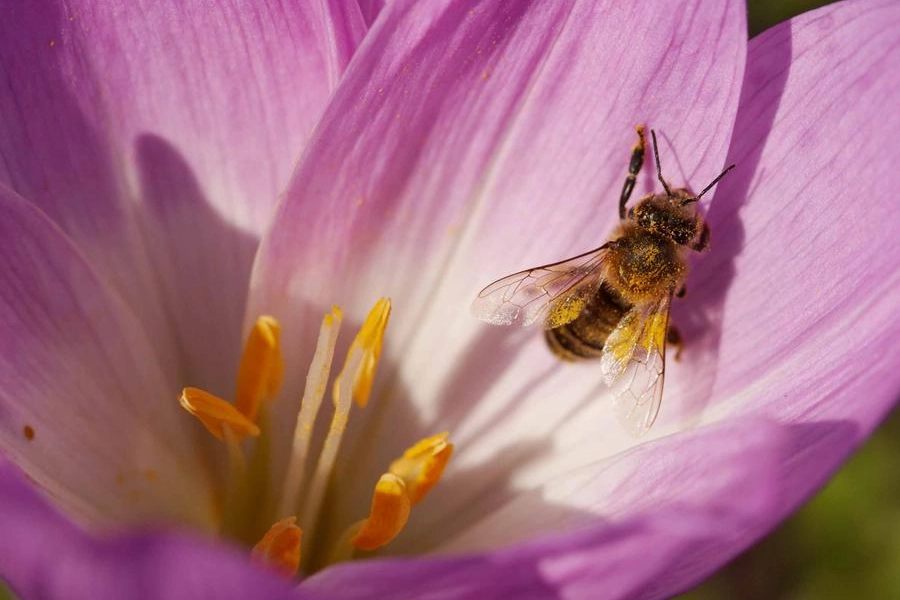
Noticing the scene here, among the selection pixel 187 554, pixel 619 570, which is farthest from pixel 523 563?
pixel 187 554

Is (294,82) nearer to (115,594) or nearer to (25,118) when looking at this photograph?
(25,118)

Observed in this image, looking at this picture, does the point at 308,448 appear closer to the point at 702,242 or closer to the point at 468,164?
the point at 468,164

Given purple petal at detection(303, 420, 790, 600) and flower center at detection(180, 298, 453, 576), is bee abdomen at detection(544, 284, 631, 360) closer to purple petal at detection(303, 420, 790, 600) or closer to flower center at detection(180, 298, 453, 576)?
flower center at detection(180, 298, 453, 576)

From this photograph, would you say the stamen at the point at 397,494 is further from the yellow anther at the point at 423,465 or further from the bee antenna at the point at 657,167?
the bee antenna at the point at 657,167

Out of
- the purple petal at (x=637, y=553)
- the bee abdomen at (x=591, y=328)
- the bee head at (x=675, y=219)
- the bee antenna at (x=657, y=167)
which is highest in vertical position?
the bee antenna at (x=657, y=167)

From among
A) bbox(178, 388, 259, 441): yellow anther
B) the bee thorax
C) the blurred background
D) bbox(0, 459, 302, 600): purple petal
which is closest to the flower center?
bbox(178, 388, 259, 441): yellow anther

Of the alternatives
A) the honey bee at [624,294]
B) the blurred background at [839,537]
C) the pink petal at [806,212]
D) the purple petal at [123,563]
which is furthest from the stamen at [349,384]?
the blurred background at [839,537]
